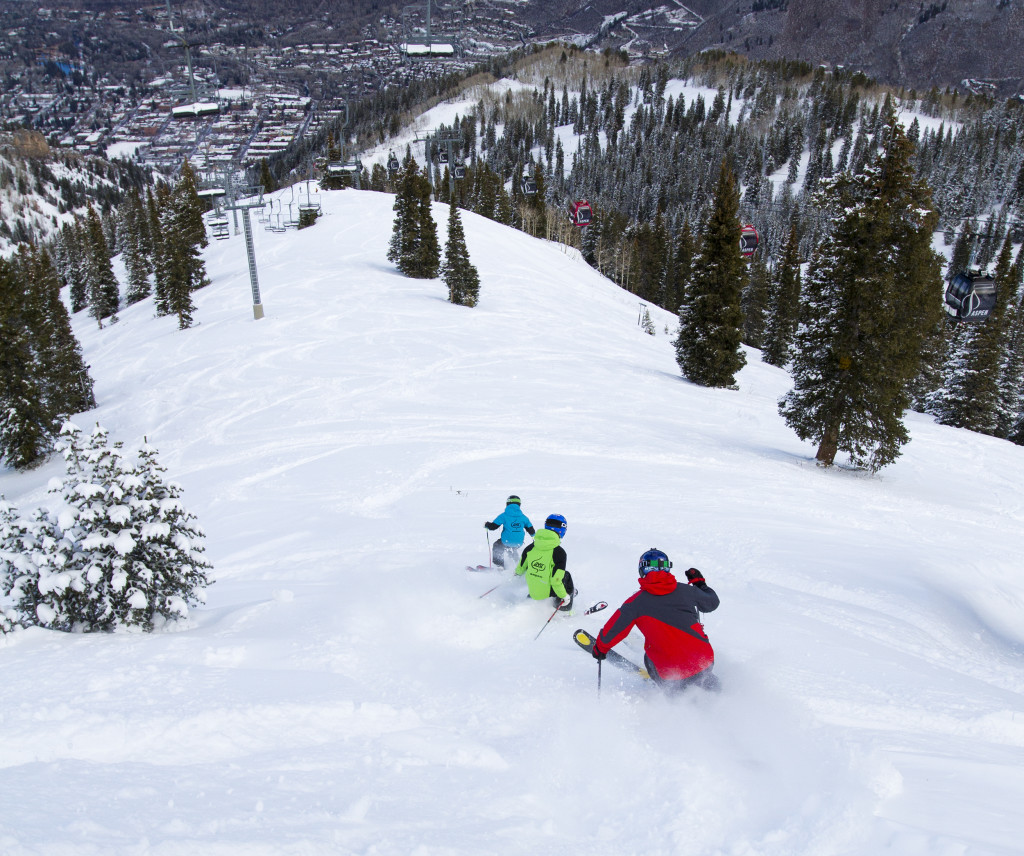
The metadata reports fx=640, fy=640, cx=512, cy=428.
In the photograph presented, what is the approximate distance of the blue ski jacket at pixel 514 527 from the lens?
9.09 metres

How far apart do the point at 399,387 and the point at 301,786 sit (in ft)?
70.8

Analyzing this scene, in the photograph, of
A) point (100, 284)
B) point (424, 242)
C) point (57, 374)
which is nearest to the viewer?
point (57, 374)

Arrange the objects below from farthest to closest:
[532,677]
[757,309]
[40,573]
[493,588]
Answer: [757,309], [493,588], [40,573], [532,677]

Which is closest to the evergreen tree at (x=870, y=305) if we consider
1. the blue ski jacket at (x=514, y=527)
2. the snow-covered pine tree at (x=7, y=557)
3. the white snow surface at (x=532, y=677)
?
the white snow surface at (x=532, y=677)

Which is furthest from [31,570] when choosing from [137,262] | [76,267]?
[76,267]

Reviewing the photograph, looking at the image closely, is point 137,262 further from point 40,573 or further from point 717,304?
point 40,573

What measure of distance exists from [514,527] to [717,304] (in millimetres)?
24660

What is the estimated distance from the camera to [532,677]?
6.35m

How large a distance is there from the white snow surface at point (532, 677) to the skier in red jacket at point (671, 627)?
0.23 m

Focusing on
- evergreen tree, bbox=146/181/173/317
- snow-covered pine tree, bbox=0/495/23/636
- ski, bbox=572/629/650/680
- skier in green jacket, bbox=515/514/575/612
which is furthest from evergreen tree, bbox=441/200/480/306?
ski, bbox=572/629/650/680

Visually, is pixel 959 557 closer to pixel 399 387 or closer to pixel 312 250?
pixel 399 387

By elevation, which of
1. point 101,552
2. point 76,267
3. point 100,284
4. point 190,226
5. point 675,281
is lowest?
point 76,267

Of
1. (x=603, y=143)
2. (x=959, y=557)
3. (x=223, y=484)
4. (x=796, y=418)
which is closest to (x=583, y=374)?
(x=796, y=418)

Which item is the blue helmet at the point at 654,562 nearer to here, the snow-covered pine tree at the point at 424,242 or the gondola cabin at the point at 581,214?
the gondola cabin at the point at 581,214
